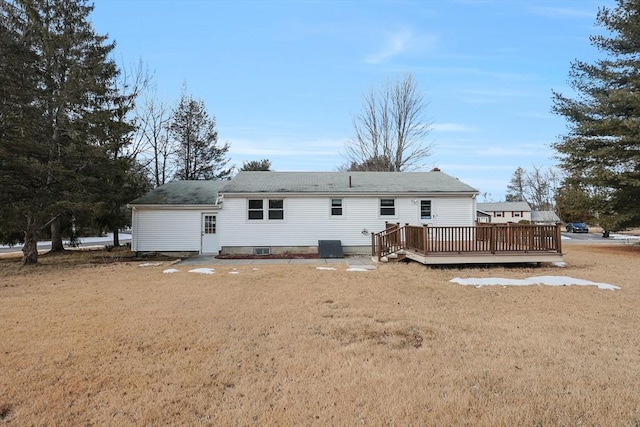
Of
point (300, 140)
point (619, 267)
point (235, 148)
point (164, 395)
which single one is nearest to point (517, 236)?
point (619, 267)

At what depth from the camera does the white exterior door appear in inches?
660

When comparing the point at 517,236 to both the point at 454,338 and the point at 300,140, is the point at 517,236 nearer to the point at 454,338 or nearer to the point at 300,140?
the point at 454,338

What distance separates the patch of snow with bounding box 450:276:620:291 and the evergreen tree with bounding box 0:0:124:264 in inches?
497

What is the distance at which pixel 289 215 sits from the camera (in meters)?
16.3

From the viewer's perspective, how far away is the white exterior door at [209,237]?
16.8 meters

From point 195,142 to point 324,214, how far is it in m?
17.4

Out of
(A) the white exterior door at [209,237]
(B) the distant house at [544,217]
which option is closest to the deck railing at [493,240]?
(A) the white exterior door at [209,237]

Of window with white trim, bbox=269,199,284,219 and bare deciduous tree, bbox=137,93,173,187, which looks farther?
bare deciduous tree, bbox=137,93,173,187

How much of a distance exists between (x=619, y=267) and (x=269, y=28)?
1475cm

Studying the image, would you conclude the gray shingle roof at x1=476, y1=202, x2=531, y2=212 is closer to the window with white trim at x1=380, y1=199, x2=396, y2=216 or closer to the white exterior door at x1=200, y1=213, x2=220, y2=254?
the window with white trim at x1=380, y1=199, x2=396, y2=216

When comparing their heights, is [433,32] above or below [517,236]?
above

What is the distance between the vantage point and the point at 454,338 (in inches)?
185

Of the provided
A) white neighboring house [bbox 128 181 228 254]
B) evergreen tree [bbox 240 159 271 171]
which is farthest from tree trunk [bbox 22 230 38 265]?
evergreen tree [bbox 240 159 271 171]

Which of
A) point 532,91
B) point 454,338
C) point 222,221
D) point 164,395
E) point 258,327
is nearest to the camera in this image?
point 164,395
